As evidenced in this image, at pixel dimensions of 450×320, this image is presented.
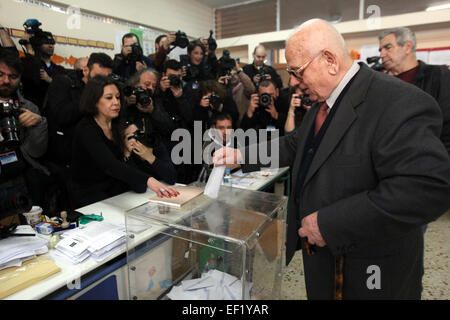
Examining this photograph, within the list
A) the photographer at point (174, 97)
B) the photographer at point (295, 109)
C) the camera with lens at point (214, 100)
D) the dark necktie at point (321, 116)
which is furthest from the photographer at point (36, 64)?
the dark necktie at point (321, 116)

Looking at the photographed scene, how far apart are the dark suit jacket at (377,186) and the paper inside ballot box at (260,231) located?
0.61 ft

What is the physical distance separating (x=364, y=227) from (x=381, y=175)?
0.16 meters

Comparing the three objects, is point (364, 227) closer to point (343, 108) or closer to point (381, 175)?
point (381, 175)

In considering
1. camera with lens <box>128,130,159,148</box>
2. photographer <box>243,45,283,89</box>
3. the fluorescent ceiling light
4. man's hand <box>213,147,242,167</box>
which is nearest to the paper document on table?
man's hand <box>213,147,242,167</box>

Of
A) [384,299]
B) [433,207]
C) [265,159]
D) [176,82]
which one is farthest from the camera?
[176,82]

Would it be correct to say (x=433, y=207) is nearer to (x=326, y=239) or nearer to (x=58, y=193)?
(x=326, y=239)

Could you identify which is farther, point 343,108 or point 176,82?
point 176,82

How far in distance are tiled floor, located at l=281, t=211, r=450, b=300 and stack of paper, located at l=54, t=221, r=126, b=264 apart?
1.27 metres

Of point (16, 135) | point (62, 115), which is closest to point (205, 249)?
point (16, 135)

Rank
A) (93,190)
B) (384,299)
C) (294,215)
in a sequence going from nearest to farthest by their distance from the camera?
(384,299) → (294,215) → (93,190)

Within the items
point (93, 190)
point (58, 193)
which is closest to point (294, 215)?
point (93, 190)
